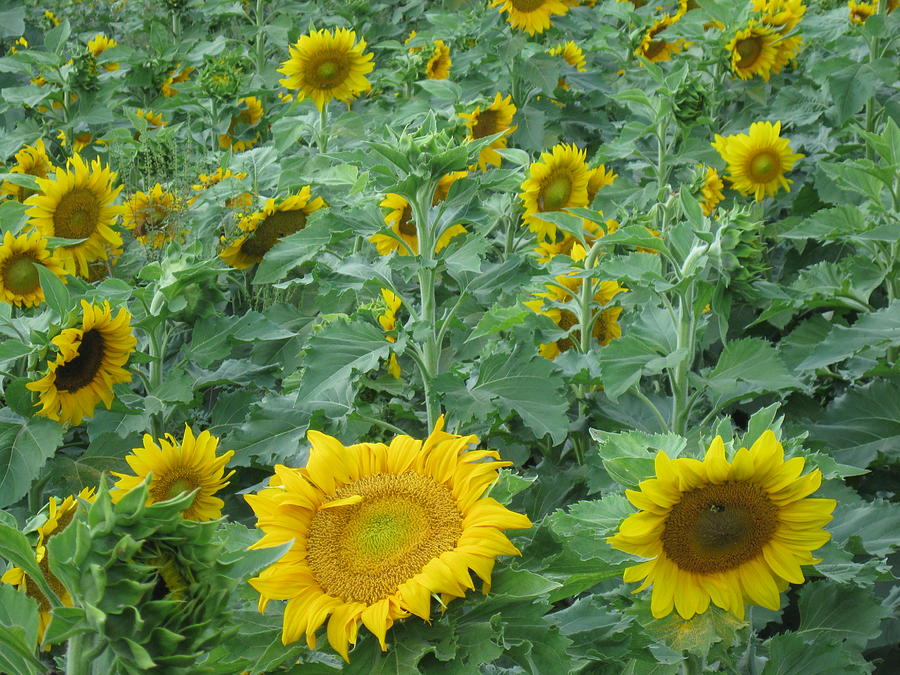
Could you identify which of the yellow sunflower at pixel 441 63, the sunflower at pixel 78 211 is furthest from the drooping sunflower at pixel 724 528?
the yellow sunflower at pixel 441 63

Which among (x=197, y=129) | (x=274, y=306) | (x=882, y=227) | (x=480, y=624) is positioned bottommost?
(x=197, y=129)

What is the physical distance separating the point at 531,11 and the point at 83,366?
1925mm

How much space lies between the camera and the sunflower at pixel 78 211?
217cm

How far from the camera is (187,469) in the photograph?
1.60 metres

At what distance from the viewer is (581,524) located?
114 centimetres

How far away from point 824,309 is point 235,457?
1.44 m

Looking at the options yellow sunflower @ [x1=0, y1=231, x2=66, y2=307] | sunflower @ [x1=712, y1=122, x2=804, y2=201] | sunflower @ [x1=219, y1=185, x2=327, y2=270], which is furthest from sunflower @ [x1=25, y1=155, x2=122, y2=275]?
sunflower @ [x1=712, y1=122, x2=804, y2=201]

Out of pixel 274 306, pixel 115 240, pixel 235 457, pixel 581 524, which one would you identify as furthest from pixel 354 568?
pixel 115 240

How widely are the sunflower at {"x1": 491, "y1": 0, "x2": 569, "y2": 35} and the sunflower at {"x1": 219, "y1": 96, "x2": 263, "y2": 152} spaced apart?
929mm

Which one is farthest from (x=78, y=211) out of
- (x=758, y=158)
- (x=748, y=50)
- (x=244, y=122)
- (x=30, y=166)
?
(x=748, y=50)

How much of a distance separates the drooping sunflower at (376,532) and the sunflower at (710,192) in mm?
1606

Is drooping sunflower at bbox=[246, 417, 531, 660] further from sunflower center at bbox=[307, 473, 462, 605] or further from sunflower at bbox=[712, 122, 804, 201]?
sunflower at bbox=[712, 122, 804, 201]

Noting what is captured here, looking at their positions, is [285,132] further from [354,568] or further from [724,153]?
[354,568]

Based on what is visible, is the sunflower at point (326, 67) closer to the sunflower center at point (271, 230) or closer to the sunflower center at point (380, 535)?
the sunflower center at point (271, 230)
